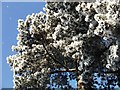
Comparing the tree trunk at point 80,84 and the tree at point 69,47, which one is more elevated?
the tree at point 69,47

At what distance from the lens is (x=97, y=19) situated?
66.6 ft

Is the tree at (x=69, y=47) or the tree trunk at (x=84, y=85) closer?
the tree at (x=69, y=47)

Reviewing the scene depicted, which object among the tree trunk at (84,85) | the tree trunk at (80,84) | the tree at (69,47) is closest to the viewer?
the tree at (69,47)

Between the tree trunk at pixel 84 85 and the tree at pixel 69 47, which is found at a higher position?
the tree at pixel 69 47

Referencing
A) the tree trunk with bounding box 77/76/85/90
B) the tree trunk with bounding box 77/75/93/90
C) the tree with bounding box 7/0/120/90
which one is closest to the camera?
the tree with bounding box 7/0/120/90

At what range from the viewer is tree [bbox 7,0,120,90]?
20.7 metres

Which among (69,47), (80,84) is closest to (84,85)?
(80,84)

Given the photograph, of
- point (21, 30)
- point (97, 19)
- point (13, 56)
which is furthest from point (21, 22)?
point (97, 19)

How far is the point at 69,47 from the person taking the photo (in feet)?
73.0

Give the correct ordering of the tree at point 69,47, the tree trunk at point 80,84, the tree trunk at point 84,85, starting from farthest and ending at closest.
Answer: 1. the tree trunk at point 80,84
2. the tree trunk at point 84,85
3. the tree at point 69,47

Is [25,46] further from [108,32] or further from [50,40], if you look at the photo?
[108,32]

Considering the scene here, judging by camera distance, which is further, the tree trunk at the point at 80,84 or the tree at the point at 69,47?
the tree trunk at the point at 80,84

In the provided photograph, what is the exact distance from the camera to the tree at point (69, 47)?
813 inches

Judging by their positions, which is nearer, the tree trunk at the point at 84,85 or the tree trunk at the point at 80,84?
the tree trunk at the point at 84,85
